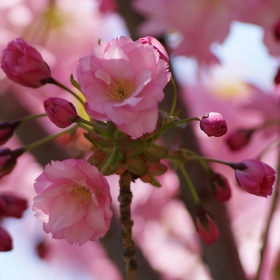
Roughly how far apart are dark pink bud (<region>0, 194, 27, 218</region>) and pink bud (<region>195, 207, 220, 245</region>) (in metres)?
0.19

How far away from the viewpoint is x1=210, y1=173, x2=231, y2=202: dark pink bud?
0.52 meters

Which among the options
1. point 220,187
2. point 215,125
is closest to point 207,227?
point 220,187

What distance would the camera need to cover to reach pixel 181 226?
124cm

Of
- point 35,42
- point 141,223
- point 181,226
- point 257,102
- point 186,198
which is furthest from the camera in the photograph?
point 181,226

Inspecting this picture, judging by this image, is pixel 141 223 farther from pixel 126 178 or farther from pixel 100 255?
pixel 126 178

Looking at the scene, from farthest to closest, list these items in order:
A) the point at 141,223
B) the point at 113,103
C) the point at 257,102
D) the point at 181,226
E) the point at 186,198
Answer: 1. the point at 181,226
2. the point at 141,223
3. the point at 257,102
4. the point at 186,198
5. the point at 113,103

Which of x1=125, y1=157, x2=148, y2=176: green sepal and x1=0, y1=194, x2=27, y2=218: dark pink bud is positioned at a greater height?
x1=125, y1=157, x2=148, y2=176: green sepal

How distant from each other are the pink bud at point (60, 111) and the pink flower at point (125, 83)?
0.06 feet

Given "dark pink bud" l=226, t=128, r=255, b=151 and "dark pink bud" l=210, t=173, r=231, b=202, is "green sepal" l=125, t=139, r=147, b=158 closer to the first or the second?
"dark pink bud" l=210, t=173, r=231, b=202

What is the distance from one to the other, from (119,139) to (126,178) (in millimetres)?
40

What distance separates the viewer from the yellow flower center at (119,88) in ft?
1.45

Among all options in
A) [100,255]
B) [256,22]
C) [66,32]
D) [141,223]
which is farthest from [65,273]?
[256,22]

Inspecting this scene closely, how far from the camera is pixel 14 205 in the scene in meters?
0.55

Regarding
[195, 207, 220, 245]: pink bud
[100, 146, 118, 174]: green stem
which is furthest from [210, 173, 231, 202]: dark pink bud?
[100, 146, 118, 174]: green stem
